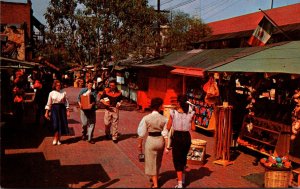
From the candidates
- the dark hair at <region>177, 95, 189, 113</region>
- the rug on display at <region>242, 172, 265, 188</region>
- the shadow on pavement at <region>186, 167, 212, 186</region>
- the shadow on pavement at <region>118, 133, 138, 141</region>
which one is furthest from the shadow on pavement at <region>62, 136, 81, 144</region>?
the rug on display at <region>242, 172, 265, 188</region>

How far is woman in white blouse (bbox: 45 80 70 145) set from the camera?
9969 millimetres

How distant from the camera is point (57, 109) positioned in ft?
32.9

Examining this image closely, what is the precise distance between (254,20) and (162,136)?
23.3 meters

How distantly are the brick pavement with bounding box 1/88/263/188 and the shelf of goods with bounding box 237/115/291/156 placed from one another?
446 millimetres

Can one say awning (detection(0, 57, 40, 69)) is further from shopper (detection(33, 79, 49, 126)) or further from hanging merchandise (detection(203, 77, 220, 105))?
hanging merchandise (detection(203, 77, 220, 105))

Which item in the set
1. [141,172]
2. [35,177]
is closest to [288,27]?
[141,172]

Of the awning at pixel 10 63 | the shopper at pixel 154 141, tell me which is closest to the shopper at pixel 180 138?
the shopper at pixel 154 141

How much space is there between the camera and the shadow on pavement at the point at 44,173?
6860 millimetres

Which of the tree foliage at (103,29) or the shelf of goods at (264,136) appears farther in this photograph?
the tree foliage at (103,29)

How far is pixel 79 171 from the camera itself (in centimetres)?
777

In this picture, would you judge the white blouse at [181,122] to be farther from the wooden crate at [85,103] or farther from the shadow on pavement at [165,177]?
the wooden crate at [85,103]

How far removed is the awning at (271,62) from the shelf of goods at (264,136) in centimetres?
146

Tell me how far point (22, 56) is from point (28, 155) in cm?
2194

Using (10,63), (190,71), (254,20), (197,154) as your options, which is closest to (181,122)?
(197,154)
